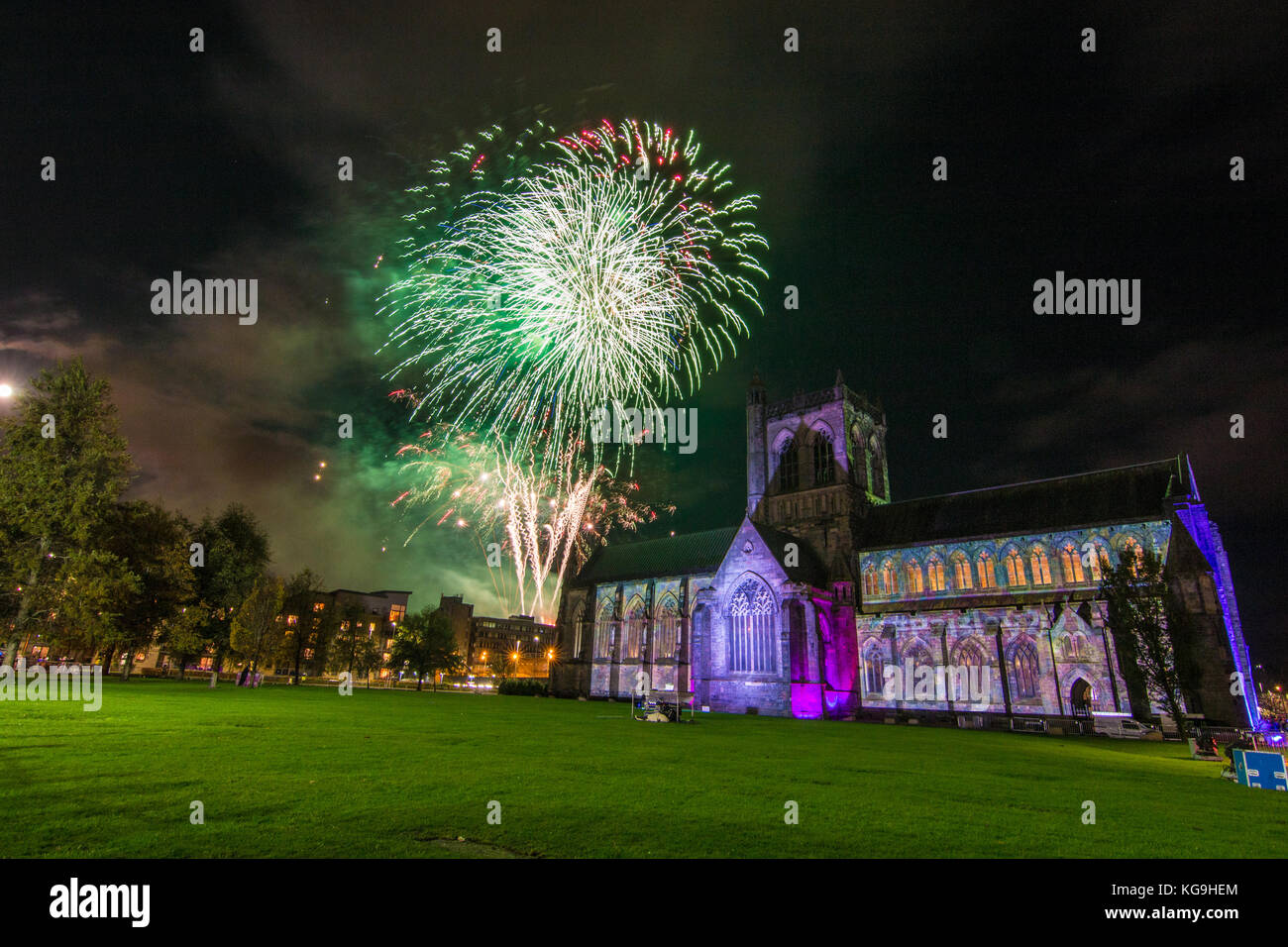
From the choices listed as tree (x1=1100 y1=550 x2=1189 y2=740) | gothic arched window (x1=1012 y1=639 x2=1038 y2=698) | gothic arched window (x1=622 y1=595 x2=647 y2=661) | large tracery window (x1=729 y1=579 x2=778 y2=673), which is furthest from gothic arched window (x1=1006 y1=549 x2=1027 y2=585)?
gothic arched window (x1=622 y1=595 x2=647 y2=661)

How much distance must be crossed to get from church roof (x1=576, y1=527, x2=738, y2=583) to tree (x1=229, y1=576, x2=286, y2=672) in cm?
2859

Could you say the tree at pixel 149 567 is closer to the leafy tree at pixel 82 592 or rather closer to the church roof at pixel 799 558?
the leafy tree at pixel 82 592

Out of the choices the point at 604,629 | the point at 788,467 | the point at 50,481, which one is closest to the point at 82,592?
the point at 50,481

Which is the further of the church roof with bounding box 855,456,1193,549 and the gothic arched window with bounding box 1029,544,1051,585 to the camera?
the gothic arched window with bounding box 1029,544,1051,585

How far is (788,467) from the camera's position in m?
59.3

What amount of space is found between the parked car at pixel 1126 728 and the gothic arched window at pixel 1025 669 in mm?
4167

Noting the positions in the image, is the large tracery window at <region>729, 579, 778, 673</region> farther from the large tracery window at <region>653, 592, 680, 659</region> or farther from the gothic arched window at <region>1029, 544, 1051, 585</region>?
the gothic arched window at <region>1029, 544, 1051, 585</region>

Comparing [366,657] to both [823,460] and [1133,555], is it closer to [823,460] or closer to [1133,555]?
[823,460]

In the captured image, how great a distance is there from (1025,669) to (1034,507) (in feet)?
40.5

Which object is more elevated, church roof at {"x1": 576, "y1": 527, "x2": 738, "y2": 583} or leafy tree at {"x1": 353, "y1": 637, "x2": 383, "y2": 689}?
church roof at {"x1": 576, "y1": 527, "x2": 738, "y2": 583}

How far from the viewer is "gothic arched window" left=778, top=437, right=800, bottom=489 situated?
192 feet

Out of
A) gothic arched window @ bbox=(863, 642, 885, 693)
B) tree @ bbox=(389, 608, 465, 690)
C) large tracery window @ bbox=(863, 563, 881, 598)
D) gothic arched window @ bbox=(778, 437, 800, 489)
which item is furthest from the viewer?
tree @ bbox=(389, 608, 465, 690)
